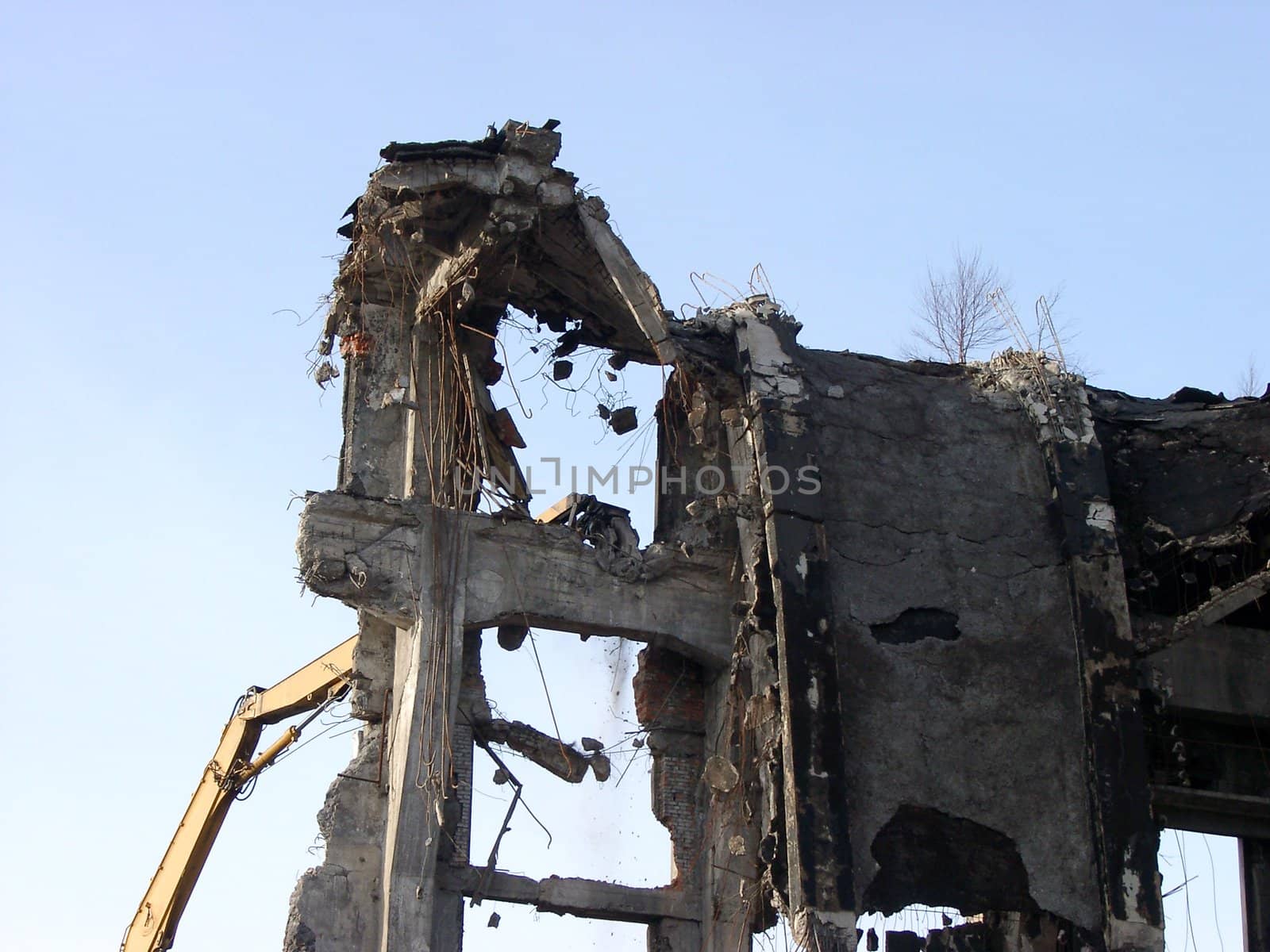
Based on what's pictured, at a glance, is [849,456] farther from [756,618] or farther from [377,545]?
[377,545]

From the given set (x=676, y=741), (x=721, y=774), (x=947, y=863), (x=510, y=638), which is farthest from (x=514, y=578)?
(x=947, y=863)

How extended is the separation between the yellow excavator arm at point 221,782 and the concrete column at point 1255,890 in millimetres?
8572

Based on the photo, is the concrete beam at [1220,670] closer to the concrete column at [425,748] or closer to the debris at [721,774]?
the debris at [721,774]

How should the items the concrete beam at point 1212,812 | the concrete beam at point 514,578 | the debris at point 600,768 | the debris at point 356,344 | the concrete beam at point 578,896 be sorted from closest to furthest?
the concrete beam at point 578,896
the concrete beam at point 514,578
the debris at point 600,768
the debris at point 356,344
the concrete beam at point 1212,812

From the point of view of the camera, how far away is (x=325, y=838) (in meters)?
14.0

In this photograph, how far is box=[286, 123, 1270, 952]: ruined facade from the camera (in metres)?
13.8

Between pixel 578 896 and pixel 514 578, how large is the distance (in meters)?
2.61

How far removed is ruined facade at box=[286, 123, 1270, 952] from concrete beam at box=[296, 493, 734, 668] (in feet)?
0.09

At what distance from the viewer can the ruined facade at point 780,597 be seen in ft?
45.2

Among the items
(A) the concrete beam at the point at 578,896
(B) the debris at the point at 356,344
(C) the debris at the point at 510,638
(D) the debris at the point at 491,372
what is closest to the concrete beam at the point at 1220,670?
(A) the concrete beam at the point at 578,896

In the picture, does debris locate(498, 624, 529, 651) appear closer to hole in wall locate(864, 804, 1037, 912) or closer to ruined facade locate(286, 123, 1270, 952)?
ruined facade locate(286, 123, 1270, 952)

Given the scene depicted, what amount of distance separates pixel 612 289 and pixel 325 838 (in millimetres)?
5248

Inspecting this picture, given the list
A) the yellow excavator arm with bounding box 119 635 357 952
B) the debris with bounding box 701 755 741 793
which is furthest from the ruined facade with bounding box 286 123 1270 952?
the yellow excavator arm with bounding box 119 635 357 952

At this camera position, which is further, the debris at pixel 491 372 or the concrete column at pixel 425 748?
the debris at pixel 491 372
